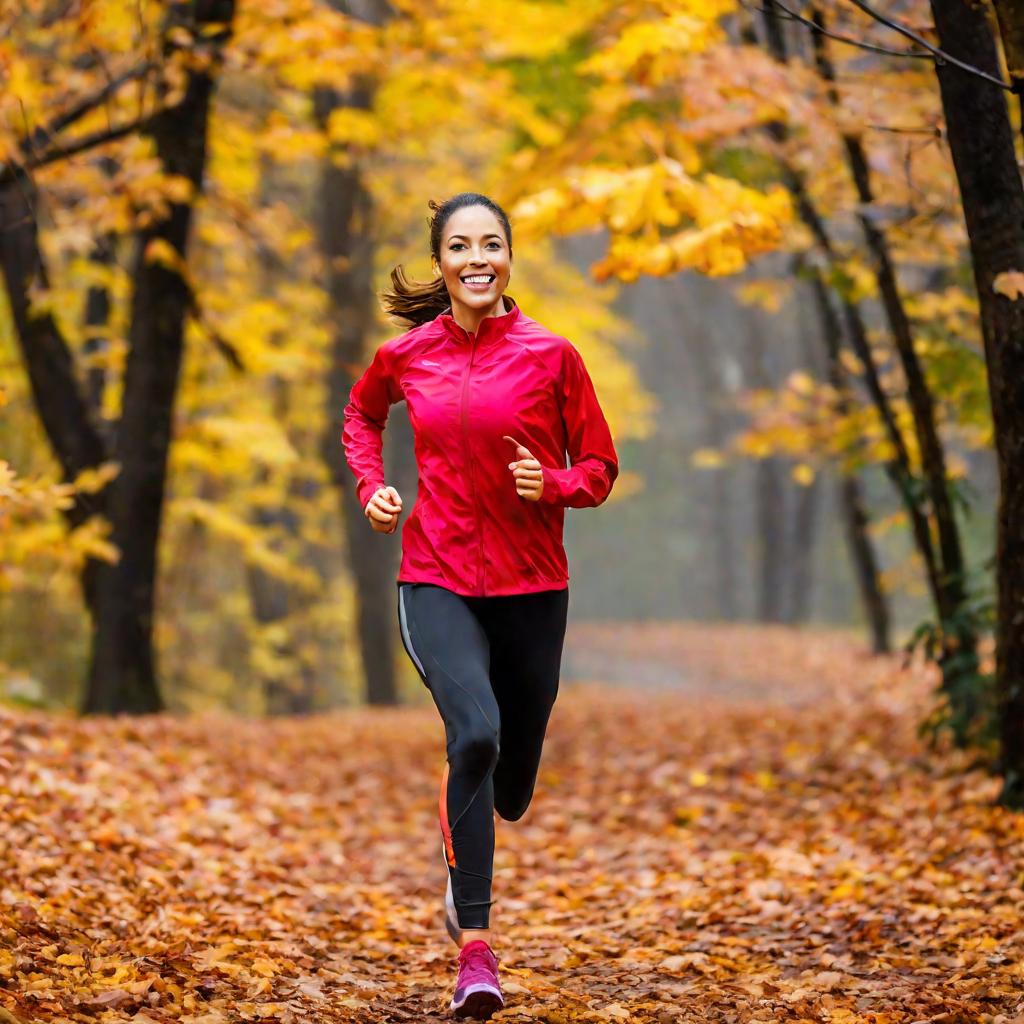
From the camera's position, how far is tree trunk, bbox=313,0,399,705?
15.5 meters

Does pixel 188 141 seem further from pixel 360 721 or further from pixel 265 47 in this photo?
pixel 360 721

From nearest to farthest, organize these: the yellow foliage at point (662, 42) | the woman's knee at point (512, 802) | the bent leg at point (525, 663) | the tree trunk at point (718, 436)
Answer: the bent leg at point (525, 663)
the woman's knee at point (512, 802)
the yellow foliage at point (662, 42)
the tree trunk at point (718, 436)

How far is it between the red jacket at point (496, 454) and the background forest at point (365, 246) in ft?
4.83

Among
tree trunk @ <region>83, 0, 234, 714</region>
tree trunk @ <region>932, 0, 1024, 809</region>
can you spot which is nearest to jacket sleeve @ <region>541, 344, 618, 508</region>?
tree trunk @ <region>932, 0, 1024, 809</region>

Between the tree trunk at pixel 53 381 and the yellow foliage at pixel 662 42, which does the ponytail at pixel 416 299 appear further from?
the tree trunk at pixel 53 381

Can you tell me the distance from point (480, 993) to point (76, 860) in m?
2.28

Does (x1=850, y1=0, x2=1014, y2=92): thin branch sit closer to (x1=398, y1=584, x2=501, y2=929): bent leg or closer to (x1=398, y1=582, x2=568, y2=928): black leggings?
(x1=398, y1=582, x2=568, y2=928): black leggings

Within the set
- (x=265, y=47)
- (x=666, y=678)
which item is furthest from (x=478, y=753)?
(x=666, y=678)

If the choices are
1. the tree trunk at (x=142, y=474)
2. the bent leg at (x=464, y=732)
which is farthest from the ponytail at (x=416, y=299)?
the tree trunk at (x=142, y=474)

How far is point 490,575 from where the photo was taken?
4039mm

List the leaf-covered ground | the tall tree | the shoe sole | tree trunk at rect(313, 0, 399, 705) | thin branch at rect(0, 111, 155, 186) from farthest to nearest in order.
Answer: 1. tree trunk at rect(313, 0, 399, 705)
2. the tall tree
3. thin branch at rect(0, 111, 155, 186)
4. the leaf-covered ground
5. the shoe sole

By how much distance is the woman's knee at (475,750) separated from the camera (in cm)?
391

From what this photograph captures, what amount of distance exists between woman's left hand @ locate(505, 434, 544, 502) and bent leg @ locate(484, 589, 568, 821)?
1.17 ft

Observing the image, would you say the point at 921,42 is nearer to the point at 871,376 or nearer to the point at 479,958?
the point at 479,958
